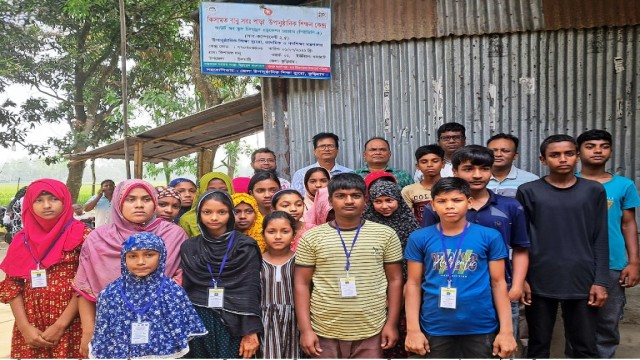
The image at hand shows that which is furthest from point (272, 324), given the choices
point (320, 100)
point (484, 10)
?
point (484, 10)

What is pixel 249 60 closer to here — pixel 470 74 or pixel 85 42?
pixel 470 74

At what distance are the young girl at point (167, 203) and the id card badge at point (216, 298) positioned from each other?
3.31 ft

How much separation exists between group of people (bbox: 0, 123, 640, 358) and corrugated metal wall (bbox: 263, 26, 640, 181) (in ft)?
5.12

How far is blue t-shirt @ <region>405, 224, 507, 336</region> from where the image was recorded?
2430 millimetres

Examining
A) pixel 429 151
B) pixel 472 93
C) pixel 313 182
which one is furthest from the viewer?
pixel 472 93

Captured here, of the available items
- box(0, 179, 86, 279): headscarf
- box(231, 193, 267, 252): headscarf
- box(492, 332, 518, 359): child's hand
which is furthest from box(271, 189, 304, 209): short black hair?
box(492, 332, 518, 359): child's hand

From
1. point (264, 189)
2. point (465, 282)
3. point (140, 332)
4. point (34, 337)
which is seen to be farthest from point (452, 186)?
point (34, 337)

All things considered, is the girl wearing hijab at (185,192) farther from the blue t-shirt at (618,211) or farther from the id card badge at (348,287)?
the blue t-shirt at (618,211)

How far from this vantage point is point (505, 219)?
8.87 feet

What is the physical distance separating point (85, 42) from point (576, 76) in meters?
12.7

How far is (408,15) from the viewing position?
4.73 metres

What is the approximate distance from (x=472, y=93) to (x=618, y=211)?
1972 millimetres

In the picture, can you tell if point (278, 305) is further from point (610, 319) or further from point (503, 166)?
point (610, 319)

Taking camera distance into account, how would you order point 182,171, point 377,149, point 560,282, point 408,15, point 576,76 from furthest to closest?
point 182,171 < point 408,15 < point 576,76 < point 377,149 < point 560,282
